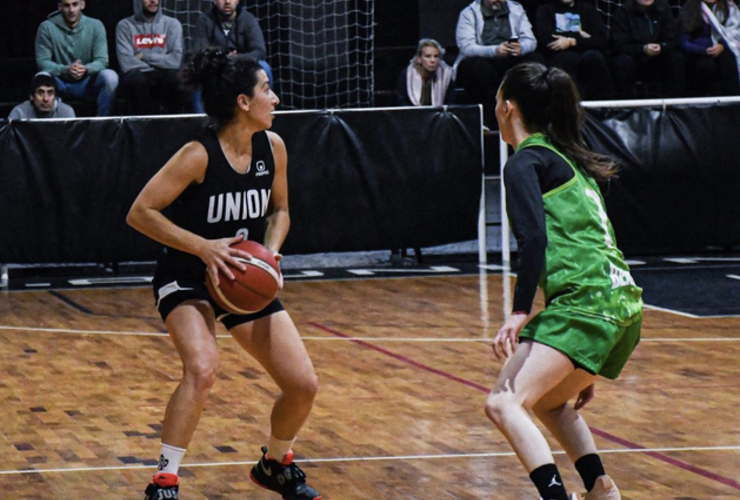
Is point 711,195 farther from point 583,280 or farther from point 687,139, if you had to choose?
point 583,280

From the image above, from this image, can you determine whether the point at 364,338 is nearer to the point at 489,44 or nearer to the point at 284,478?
the point at 284,478

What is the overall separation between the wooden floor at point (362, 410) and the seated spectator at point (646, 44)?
4.34 metres

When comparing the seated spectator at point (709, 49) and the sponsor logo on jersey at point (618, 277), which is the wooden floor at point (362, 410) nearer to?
the sponsor logo on jersey at point (618, 277)

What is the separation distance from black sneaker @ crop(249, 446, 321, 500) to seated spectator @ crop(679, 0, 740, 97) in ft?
31.8

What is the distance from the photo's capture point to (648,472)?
5.08m

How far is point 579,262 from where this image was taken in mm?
3992

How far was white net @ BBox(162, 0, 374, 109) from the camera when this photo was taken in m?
14.3

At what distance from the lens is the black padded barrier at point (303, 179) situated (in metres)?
11.4

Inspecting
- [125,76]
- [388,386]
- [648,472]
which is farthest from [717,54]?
[648,472]

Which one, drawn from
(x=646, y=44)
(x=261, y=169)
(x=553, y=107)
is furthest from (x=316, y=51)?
(x=553, y=107)

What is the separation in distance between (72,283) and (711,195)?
235 inches

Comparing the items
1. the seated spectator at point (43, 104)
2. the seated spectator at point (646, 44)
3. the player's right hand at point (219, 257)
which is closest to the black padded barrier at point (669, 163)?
the seated spectator at point (646, 44)

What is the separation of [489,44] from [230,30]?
8.41 ft

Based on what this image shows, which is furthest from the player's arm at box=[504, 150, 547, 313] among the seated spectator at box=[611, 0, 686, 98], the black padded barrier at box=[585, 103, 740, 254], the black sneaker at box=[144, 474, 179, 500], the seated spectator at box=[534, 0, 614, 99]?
the seated spectator at box=[611, 0, 686, 98]
